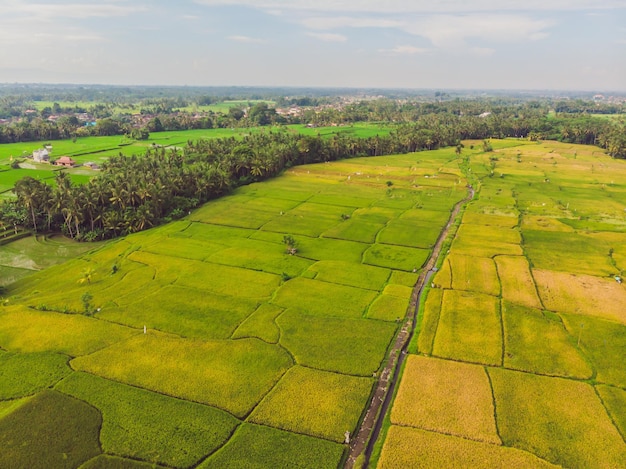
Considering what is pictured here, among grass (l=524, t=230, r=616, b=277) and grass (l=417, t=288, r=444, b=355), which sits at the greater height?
grass (l=524, t=230, r=616, b=277)

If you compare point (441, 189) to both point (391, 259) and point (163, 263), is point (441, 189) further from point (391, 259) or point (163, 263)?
point (163, 263)

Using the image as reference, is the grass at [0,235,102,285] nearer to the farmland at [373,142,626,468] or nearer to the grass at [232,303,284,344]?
the grass at [232,303,284,344]

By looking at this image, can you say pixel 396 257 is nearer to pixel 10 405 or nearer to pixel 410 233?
pixel 410 233

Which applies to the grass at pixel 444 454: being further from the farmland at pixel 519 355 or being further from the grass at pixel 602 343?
the grass at pixel 602 343

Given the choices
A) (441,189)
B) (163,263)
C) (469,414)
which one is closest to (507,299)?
(469,414)

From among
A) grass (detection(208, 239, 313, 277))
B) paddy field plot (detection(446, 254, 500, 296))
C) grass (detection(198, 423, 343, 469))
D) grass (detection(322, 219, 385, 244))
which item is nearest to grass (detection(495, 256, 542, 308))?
paddy field plot (detection(446, 254, 500, 296))

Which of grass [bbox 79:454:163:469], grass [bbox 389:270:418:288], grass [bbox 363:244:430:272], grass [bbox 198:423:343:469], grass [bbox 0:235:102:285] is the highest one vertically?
grass [bbox 363:244:430:272]
